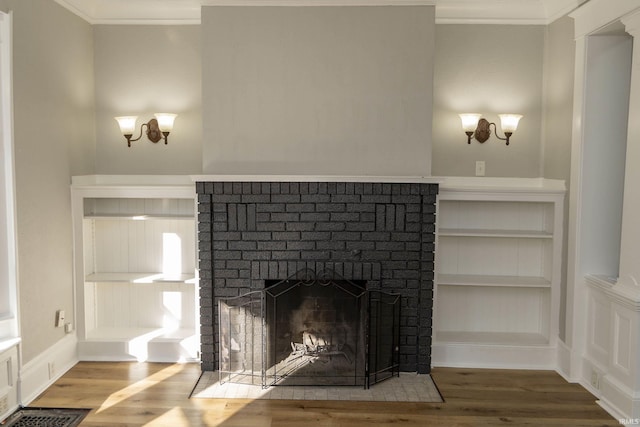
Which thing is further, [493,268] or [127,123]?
[493,268]

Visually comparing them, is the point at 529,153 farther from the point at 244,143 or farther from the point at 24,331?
the point at 24,331

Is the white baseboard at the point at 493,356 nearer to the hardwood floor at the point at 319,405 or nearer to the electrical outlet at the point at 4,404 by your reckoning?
the hardwood floor at the point at 319,405

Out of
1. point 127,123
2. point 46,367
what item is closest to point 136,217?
point 127,123

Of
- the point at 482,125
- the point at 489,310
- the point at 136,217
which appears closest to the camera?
the point at 136,217

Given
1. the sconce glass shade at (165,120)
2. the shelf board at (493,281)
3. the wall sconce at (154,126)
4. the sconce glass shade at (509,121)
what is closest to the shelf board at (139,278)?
the wall sconce at (154,126)

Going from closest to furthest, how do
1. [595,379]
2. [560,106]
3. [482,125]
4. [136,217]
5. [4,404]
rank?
[4,404] < [595,379] < [560,106] < [136,217] < [482,125]

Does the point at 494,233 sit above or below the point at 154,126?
below

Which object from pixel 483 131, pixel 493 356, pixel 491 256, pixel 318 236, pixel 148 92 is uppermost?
pixel 148 92

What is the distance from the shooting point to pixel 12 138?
3342 mm

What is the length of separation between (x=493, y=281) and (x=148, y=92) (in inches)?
119

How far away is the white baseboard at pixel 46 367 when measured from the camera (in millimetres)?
3506

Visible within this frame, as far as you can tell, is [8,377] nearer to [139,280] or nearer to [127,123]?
[139,280]

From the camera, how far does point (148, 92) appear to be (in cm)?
442

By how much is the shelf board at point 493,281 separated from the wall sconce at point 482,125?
105 cm
